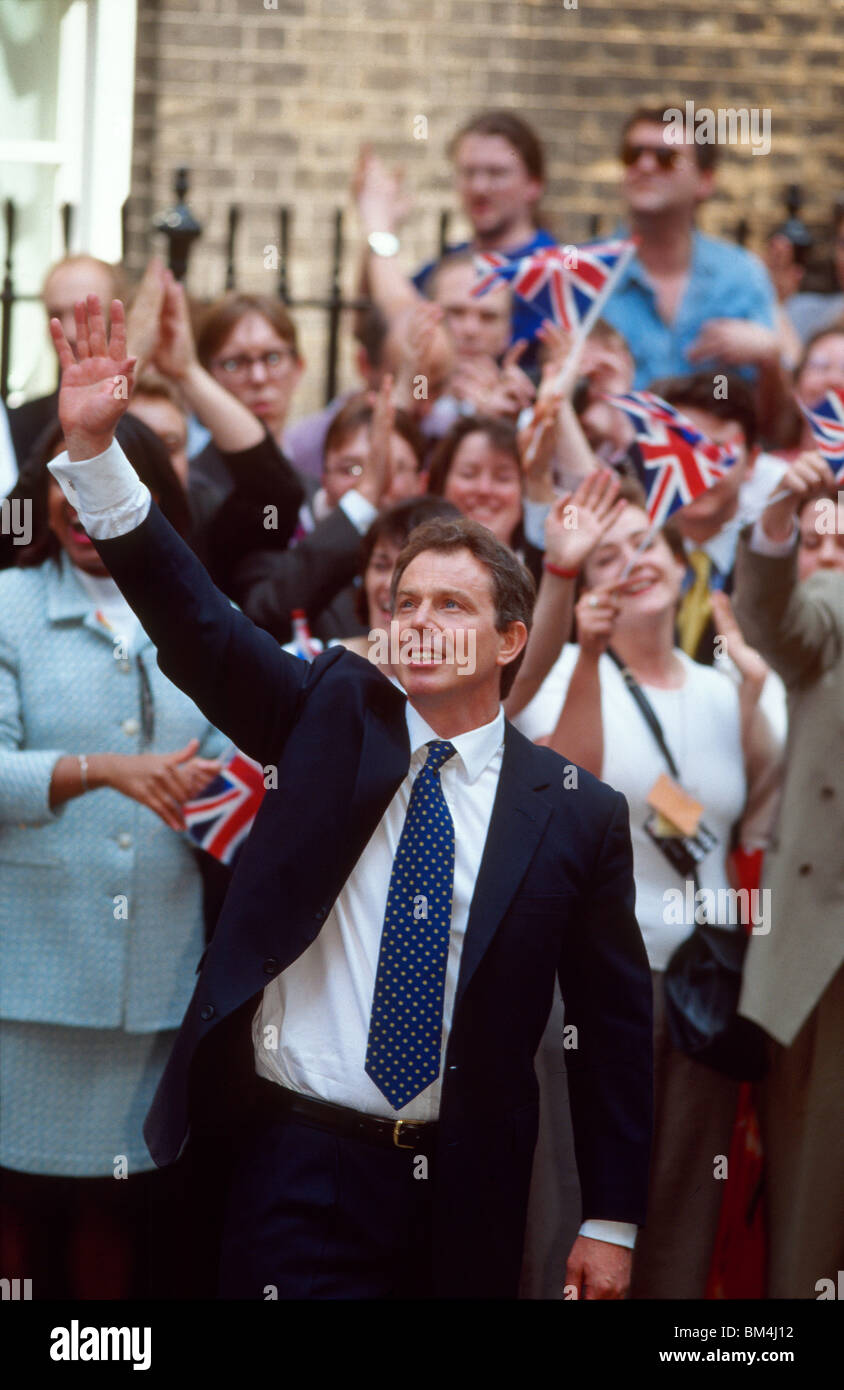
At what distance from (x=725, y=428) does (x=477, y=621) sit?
7.16ft

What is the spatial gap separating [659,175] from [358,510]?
2.33 m

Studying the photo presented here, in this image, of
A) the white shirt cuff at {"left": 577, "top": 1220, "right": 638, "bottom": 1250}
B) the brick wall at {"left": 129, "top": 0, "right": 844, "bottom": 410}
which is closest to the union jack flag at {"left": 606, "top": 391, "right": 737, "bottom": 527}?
the white shirt cuff at {"left": 577, "top": 1220, "right": 638, "bottom": 1250}

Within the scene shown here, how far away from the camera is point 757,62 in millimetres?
8789

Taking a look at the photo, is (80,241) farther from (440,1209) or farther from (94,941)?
(440,1209)

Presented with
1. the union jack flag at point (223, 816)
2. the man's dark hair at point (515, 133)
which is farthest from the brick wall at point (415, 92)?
the union jack flag at point (223, 816)

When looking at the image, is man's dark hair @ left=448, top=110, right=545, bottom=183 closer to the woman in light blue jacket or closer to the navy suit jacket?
the woman in light blue jacket

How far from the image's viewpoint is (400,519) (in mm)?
4309

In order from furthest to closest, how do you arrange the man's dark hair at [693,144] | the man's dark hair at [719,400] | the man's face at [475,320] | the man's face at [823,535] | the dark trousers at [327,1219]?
the man's dark hair at [693,144] → the man's face at [475,320] → the man's dark hair at [719,400] → the man's face at [823,535] → the dark trousers at [327,1219]

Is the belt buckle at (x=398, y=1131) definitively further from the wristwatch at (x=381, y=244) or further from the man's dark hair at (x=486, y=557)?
the wristwatch at (x=381, y=244)

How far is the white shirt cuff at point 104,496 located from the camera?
296 cm

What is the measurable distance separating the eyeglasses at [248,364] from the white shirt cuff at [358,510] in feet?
2.99

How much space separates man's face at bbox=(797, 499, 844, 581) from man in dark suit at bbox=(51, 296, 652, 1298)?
1.60 m

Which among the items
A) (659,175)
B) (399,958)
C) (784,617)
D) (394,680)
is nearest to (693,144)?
(659,175)

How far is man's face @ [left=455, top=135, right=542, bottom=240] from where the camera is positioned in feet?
20.8
